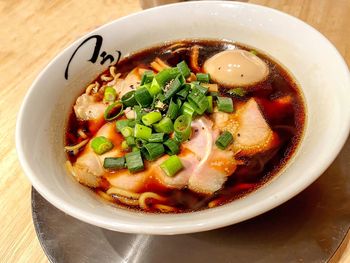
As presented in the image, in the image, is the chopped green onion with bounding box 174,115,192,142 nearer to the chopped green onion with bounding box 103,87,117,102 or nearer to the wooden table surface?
the chopped green onion with bounding box 103,87,117,102

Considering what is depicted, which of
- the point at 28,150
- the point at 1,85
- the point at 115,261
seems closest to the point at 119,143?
the point at 28,150

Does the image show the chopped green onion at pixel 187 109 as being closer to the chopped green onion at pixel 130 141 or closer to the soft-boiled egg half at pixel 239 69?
the chopped green onion at pixel 130 141

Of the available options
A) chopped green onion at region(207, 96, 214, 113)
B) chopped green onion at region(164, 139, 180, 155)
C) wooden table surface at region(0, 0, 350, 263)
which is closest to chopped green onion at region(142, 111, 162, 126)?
chopped green onion at region(164, 139, 180, 155)

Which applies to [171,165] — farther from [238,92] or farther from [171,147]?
[238,92]

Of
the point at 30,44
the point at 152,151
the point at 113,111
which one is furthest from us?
the point at 30,44

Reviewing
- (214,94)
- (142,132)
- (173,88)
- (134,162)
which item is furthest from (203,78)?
(134,162)
